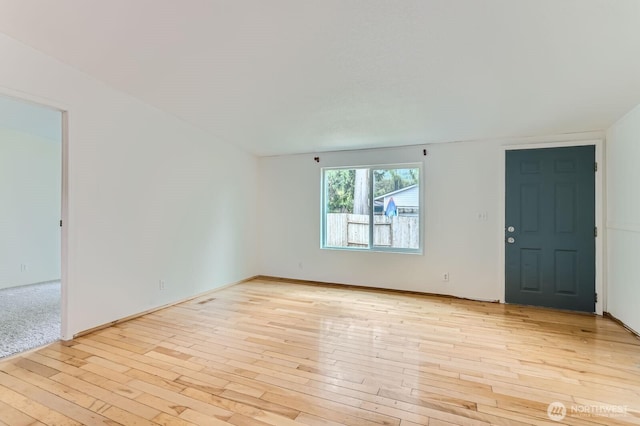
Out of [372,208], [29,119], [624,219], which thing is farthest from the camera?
[372,208]

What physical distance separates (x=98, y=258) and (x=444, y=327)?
3.71m

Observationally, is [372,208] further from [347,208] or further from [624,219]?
[624,219]

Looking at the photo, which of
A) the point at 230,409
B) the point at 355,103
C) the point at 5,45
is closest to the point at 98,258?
the point at 5,45

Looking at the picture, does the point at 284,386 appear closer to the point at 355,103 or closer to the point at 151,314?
the point at 151,314

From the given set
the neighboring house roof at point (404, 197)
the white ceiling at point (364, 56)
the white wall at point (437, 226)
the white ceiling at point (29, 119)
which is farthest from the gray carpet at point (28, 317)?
the neighboring house roof at point (404, 197)

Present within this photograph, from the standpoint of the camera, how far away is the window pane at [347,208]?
4.98 metres

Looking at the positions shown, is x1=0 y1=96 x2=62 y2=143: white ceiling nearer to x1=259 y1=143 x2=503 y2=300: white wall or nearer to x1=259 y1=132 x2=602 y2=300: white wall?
x1=259 y1=143 x2=503 y2=300: white wall

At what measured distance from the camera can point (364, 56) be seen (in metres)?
2.43

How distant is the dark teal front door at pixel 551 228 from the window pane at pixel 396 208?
1.24 m

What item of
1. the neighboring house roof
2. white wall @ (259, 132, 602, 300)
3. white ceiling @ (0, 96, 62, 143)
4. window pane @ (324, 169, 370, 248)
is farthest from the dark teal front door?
white ceiling @ (0, 96, 62, 143)

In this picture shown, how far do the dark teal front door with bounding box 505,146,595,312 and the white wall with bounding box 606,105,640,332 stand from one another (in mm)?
185

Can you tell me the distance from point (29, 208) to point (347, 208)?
17.6 feet

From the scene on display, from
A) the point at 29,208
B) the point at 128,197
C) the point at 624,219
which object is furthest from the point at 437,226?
the point at 29,208

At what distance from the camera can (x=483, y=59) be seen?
2.38 m
